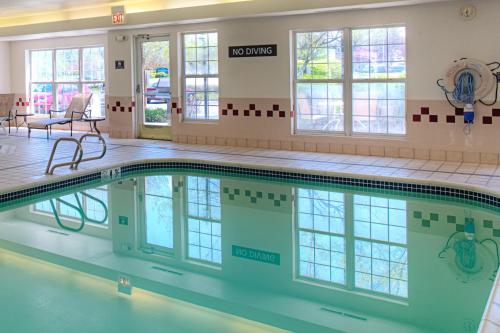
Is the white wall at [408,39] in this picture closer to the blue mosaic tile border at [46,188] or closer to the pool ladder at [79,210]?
the blue mosaic tile border at [46,188]

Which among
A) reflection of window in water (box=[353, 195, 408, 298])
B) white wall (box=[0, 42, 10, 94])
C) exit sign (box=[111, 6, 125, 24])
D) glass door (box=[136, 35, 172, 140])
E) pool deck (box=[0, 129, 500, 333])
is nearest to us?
reflection of window in water (box=[353, 195, 408, 298])

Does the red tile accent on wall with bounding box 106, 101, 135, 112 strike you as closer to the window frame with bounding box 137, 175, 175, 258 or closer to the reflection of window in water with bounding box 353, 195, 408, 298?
the window frame with bounding box 137, 175, 175, 258

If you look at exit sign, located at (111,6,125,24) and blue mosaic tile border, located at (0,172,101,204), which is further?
exit sign, located at (111,6,125,24)

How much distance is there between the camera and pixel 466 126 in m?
6.97

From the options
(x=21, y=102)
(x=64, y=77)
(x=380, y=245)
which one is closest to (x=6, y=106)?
(x=21, y=102)

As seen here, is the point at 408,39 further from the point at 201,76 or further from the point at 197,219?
the point at 197,219

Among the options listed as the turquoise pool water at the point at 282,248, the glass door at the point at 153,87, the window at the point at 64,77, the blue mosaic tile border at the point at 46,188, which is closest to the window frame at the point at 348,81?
the turquoise pool water at the point at 282,248

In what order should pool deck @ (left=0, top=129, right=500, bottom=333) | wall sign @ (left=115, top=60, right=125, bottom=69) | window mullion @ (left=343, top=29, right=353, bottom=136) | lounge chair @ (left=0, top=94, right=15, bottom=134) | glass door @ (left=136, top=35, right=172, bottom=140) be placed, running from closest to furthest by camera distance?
pool deck @ (left=0, top=129, right=500, bottom=333)
window mullion @ (left=343, top=29, right=353, bottom=136)
glass door @ (left=136, top=35, right=172, bottom=140)
wall sign @ (left=115, top=60, right=125, bottom=69)
lounge chair @ (left=0, top=94, right=15, bottom=134)

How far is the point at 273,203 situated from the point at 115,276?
2473mm

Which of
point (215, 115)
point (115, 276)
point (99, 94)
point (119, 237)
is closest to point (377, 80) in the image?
point (215, 115)

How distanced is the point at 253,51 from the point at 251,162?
7.35ft

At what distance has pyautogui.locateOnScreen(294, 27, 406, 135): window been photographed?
24.9ft

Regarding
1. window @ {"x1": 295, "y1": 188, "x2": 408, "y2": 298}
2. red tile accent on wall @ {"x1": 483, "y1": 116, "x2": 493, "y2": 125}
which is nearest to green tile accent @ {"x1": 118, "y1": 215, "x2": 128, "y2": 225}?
window @ {"x1": 295, "y1": 188, "x2": 408, "y2": 298}

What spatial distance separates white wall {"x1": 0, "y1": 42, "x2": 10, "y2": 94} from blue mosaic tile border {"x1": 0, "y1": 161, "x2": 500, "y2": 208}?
23.2 ft
